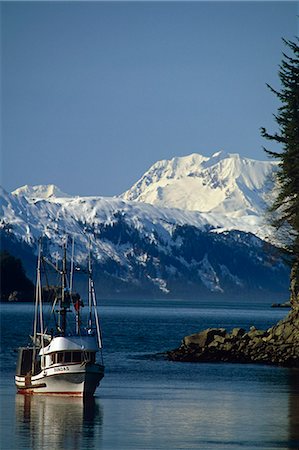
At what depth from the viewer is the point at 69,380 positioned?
74562 mm

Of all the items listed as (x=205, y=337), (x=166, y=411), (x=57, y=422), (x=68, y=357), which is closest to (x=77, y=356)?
(x=68, y=357)

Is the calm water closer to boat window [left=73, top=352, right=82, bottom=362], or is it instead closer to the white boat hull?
the white boat hull

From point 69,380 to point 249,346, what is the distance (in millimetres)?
35565

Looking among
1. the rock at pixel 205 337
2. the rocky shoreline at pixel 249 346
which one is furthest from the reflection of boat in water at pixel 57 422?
the rock at pixel 205 337

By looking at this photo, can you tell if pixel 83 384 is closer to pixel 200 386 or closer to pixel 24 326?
pixel 200 386

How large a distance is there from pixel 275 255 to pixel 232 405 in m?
41.0

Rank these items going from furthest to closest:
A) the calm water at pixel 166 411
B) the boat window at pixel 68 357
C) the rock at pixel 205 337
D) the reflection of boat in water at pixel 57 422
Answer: the rock at pixel 205 337, the boat window at pixel 68 357, the calm water at pixel 166 411, the reflection of boat in water at pixel 57 422

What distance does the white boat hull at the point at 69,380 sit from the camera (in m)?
73.8

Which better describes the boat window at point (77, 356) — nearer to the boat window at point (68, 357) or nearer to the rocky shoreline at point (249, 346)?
the boat window at point (68, 357)

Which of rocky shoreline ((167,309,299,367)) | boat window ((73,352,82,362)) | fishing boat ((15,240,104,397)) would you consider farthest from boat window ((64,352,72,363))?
rocky shoreline ((167,309,299,367))

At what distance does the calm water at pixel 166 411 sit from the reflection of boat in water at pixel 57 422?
0.14 ft

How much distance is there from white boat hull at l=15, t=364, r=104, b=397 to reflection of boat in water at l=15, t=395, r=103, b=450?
2.06 feet

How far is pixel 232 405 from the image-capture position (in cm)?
7262

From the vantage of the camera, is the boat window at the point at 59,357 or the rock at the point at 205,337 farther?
the rock at the point at 205,337
